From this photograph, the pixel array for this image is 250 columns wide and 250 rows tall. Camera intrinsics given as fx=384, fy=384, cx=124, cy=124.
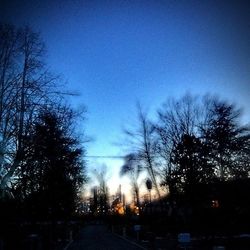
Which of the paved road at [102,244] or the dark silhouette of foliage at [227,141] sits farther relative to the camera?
the dark silhouette of foliage at [227,141]

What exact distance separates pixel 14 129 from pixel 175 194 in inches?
1164

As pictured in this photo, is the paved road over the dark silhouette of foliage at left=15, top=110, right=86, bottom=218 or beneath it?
beneath

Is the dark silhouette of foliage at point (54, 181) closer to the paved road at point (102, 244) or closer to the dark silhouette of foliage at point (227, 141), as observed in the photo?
the paved road at point (102, 244)

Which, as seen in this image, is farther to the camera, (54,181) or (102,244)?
(54,181)

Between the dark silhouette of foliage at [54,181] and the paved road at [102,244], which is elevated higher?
the dark silhouette of foliage at [54,181]

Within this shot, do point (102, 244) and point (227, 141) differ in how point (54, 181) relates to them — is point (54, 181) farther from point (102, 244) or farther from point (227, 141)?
point (227, 141)

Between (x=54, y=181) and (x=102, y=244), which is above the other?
(x=54, y=181)

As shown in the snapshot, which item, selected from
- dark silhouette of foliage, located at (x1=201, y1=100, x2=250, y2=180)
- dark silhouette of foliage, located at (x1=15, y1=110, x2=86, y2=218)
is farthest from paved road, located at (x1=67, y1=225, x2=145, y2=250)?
dark silhouette of foliage, located at (x1=201, y1=100, x2=250, y2=180)

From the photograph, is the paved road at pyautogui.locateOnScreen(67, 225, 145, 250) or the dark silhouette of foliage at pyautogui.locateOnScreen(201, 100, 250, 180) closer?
the paved road at pyautogui.locateOnScreen(67, 225, 145, 250)

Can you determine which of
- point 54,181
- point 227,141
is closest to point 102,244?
point 54,181

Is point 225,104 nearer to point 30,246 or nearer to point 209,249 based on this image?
point 209,249

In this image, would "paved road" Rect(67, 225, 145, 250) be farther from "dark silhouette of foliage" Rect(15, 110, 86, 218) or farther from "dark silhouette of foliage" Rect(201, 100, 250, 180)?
"dark silhouette of foliage" Rect(201, 100, 250, 180)

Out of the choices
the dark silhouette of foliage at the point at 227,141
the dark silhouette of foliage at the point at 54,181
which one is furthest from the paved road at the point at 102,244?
the dark silhouette of foliage at the point at 227,141

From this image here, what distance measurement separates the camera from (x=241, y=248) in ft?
66.3
